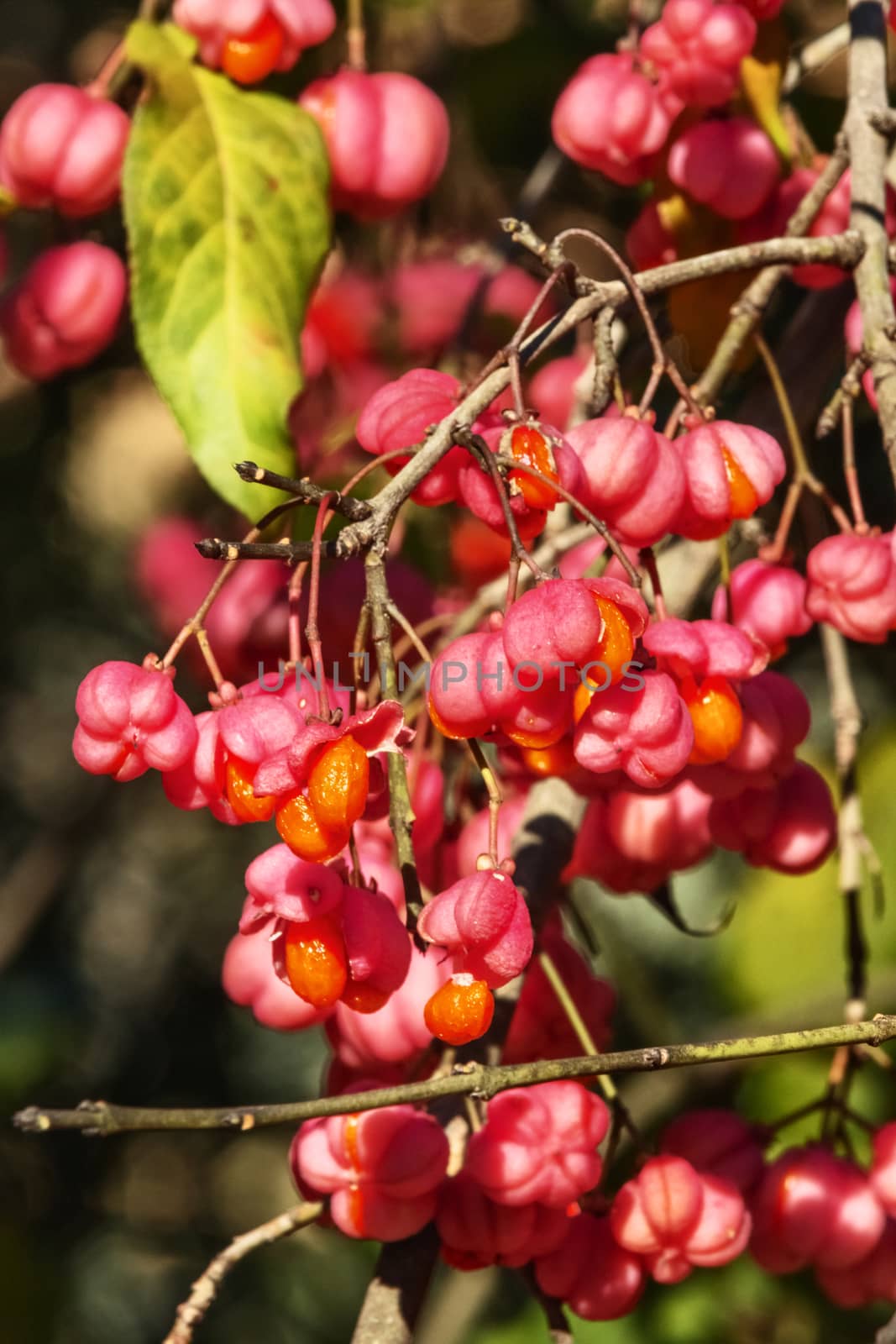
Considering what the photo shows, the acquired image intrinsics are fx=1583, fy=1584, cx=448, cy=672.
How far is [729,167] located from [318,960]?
56 cm

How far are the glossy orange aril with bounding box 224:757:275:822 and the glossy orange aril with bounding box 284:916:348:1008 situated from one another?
50 mm

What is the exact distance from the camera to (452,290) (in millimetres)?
1601

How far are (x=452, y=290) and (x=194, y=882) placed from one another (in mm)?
1038

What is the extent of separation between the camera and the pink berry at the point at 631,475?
0.69m

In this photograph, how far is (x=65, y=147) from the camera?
104 centimetres

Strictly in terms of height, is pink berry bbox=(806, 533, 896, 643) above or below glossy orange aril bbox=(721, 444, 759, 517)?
below

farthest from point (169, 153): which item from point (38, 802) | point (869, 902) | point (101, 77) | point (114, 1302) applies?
point (114, 1302)

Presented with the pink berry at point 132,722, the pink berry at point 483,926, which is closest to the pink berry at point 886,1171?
the pink berry at point 483,926

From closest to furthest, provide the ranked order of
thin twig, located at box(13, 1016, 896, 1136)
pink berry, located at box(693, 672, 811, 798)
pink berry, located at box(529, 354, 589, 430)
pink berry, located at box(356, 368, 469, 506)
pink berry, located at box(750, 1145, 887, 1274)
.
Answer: thin twig, located at box(13, 1016, 896, 1136), pink berry, located at box(356, 368, 469, 506), pink berry, located at box(693, 672, 811, 798), pink berry, located at box(750, 1145, 887, 1274), pink berry, located at box(529, 354, 589, 430)

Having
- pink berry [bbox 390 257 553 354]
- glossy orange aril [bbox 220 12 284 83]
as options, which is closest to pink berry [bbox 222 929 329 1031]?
glossy orange aril [bbox 220 12 284 83]

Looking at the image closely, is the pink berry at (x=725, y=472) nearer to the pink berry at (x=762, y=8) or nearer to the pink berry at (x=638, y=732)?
the pink berry at (x=638, y=732)

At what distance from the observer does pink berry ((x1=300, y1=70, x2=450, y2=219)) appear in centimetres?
108

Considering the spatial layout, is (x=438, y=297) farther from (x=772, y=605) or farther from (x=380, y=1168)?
(x=380, y=1168)

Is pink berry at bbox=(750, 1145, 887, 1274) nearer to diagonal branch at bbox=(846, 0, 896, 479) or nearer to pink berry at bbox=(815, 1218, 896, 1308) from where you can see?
pink berry at bbox=(815, 1218, 896, 1308)
